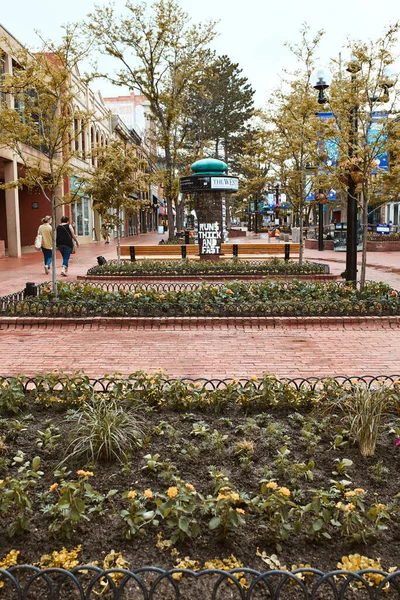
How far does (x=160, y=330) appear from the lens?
30.6 feet

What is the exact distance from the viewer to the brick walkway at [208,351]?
23.0ft

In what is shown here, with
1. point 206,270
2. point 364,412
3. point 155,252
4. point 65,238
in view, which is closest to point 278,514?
point 364,412

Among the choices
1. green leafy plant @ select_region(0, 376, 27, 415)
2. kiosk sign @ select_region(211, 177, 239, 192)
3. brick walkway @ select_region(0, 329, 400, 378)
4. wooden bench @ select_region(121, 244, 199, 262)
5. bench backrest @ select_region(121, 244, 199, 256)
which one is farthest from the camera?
kiosk sign @ select_region(211, 177, 239, 192)

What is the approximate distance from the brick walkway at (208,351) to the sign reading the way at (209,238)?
11218 mm

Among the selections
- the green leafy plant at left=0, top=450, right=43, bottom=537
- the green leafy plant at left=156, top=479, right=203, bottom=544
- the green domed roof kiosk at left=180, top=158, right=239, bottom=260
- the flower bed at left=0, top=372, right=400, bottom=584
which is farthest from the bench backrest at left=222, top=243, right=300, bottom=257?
the green leafy plant at left=156, top=479, right=203, bottom=544

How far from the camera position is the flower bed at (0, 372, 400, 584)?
124 inches

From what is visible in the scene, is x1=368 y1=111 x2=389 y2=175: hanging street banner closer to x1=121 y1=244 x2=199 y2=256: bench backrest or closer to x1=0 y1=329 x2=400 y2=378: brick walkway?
x1=0 y1=329 x2=400 y2=378: brick walkway

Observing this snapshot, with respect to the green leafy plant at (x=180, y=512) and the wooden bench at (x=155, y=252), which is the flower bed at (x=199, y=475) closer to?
the green leafy plant at (x=180, y=512)

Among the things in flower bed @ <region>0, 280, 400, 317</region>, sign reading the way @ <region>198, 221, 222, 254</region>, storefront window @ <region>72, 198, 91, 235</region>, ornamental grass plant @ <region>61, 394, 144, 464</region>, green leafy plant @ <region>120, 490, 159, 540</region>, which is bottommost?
green leafy plant @ <region>120, 490, 159, 540</region>

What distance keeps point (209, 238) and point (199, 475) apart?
1687 centimetres

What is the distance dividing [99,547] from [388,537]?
1525 millimetres

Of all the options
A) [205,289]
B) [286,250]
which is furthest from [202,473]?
[286,250]

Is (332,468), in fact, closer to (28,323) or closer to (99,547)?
(99,547)

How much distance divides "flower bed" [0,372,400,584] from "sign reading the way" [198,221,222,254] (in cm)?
1492
